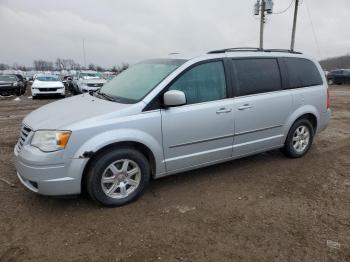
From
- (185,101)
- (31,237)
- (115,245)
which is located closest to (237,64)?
(185,101)

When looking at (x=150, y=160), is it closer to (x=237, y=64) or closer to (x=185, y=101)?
(x=185, y=101)

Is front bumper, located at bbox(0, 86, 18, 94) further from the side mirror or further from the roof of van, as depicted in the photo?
the side mirror

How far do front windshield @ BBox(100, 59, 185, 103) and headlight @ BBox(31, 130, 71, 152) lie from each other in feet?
3.02

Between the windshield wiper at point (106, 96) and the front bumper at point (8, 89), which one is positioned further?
the front bumper at point (8, 89)

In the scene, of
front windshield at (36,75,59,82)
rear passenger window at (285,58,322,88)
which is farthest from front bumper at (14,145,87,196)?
front windshield at (36,75,59,82)

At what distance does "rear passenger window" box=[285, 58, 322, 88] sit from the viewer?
17.0ft

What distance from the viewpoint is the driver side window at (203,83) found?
4.04 metres

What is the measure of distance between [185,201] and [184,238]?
32.1 inches

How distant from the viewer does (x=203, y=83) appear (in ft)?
13.8

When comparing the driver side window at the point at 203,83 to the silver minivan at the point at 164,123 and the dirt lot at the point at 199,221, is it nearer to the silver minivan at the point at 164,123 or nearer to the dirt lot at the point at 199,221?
the silver minivan at the point at 164,123

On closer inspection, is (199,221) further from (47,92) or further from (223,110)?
(47,92)

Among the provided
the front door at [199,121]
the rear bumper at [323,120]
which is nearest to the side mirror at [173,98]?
the front door at [199,121]

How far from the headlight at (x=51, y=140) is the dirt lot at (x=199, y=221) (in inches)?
31.1

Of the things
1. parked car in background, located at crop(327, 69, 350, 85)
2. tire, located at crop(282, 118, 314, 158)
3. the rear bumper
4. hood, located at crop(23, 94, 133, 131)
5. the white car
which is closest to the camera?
hood, located at crop(23, 94, 133, 131)
